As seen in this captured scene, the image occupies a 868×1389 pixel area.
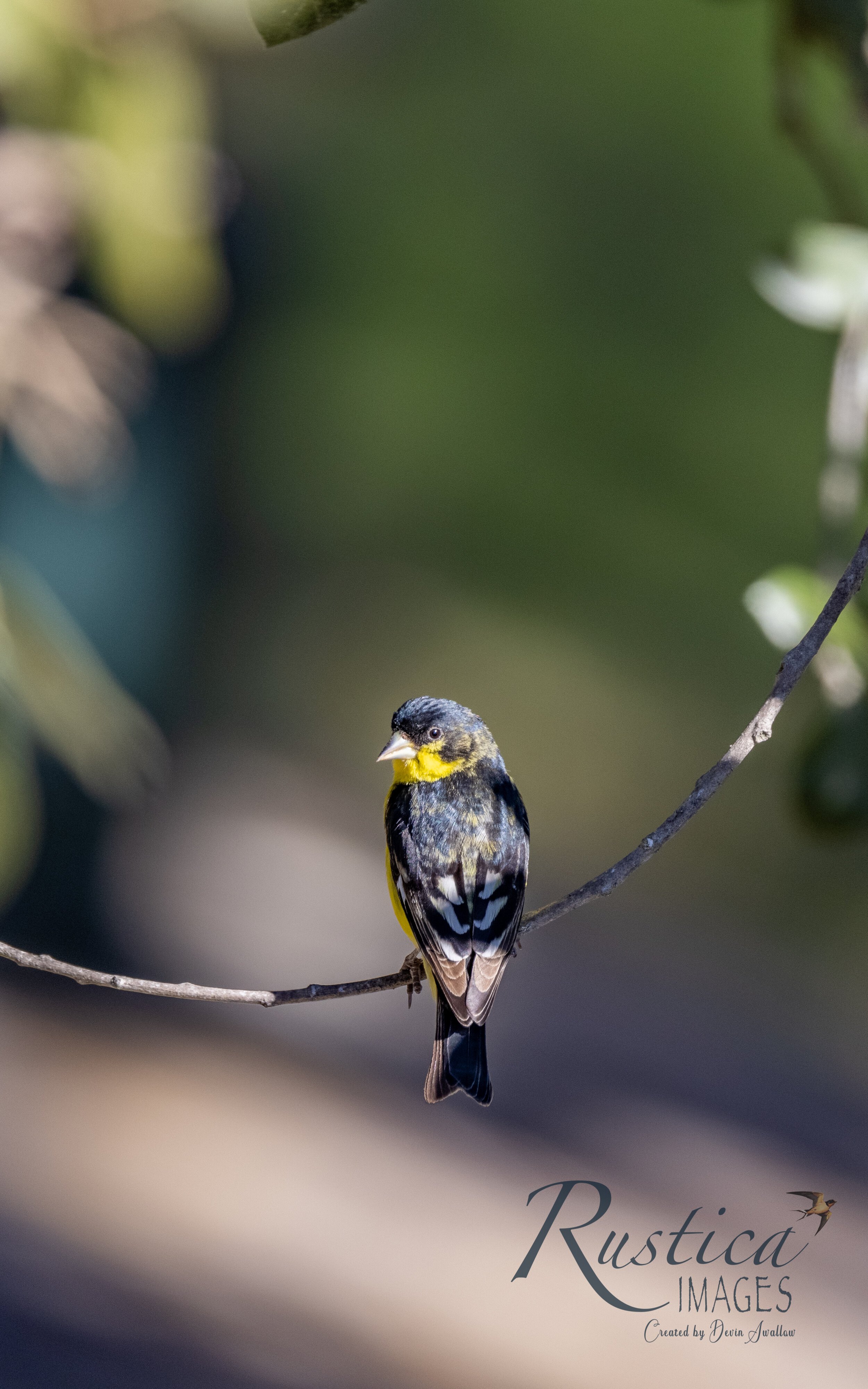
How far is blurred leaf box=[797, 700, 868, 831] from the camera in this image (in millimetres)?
1062

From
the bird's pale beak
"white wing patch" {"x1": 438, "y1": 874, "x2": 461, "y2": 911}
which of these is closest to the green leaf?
the bird's pale beak

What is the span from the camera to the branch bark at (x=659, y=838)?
0.83 metres

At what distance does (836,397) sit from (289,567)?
4336 millimetres

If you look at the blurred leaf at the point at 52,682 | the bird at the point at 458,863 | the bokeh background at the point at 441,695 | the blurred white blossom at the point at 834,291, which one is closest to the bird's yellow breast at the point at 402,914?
the bird at the point at 458,863

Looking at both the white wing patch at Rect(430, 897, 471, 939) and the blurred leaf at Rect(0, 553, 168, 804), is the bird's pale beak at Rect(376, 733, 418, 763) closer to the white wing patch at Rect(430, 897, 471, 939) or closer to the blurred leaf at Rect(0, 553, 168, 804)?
the white wing patch at Rect(430, 897, 471, 939)

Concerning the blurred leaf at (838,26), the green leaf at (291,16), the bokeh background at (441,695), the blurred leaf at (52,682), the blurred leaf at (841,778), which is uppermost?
the bokeh background at (441,695)

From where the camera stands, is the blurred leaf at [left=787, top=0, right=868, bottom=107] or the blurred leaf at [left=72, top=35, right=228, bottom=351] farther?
the blurred leaf at [left=72, top=35, right=228, bottom=351]

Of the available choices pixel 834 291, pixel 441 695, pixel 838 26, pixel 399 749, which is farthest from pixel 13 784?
pixel 441 695

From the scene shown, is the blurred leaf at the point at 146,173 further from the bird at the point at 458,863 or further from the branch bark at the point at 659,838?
the branch bark at the point at 659,838

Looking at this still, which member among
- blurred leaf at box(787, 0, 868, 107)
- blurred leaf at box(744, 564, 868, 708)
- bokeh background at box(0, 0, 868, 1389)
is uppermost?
bokeh background at box(0, 0, 868, 1389)

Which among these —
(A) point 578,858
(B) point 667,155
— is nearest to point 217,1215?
(A) point 578,858

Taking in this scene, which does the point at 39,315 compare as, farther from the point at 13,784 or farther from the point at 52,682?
the point at 13,784

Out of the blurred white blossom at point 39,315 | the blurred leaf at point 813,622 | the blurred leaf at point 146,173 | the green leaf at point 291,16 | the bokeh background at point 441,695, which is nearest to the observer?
the green leaf at point 291,16

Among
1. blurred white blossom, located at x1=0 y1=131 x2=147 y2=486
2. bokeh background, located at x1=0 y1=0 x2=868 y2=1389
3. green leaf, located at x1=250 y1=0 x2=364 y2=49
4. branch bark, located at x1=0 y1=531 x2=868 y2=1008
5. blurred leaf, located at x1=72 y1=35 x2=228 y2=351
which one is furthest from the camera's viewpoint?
bokeh background, located at x1=0 y1=0 x2=868 y2=1389
